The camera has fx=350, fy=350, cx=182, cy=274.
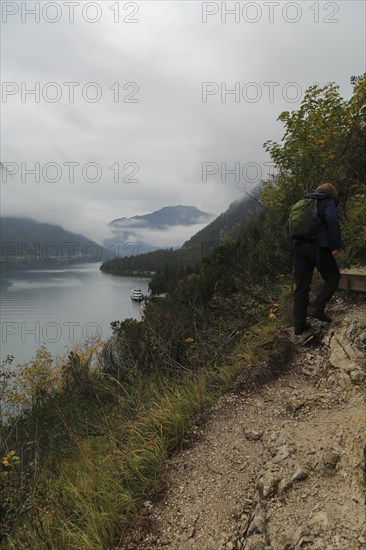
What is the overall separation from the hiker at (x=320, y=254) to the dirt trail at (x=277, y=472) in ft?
2.10

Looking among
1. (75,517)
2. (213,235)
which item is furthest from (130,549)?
(213,235)

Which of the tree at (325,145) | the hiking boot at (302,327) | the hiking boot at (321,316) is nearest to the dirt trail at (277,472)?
the hiking boot at (321,316)

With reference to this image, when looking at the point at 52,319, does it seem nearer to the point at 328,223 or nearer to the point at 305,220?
the point at 305,220

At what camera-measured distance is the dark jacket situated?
14.4 feet

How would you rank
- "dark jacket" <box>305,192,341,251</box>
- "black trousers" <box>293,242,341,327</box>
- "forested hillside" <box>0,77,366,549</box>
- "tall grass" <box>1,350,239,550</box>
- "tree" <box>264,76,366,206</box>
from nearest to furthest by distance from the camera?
"tall grass" <box>1,350,239,550</box> < "forested hillside" <box>0,77,366,549</box> < "dark jacket" <box>305,192,341,251</box> < "black trousers" <box>293,242,341,327</box> < "tree" <box>264,76,366,206</box>

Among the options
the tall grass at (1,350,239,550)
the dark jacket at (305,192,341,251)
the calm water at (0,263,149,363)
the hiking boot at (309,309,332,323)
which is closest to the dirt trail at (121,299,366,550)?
the tall grass at (1,350,239,550)

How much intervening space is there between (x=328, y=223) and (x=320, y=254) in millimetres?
432

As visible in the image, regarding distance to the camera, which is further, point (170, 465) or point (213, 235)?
point (213, 235)

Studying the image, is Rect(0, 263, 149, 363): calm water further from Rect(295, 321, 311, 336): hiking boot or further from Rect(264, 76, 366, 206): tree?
Rect(295, 321, 311, 336): hiking boot

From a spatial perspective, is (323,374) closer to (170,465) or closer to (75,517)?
(170,465)

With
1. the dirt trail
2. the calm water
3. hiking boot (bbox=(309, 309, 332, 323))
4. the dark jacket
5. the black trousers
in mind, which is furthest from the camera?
the calm water

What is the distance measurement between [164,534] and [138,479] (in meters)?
0.65

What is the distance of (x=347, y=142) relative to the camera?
909 centimetres

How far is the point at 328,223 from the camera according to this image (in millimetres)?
4418
